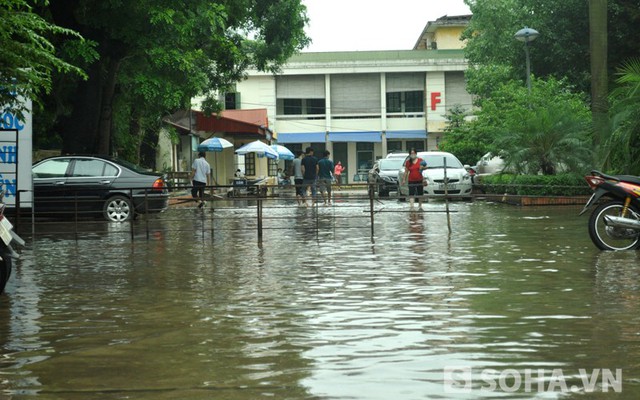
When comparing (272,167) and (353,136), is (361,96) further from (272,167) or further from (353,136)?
(272,167)

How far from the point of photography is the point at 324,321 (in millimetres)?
8500

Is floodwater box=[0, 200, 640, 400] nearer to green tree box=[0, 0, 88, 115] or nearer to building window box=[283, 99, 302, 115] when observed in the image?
green tree box=[0, 0, 88, 115]

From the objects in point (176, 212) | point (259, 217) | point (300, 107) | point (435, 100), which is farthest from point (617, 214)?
point (300, 107)

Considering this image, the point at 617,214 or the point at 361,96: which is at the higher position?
the point at 361,96

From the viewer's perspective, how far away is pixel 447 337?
759 cm

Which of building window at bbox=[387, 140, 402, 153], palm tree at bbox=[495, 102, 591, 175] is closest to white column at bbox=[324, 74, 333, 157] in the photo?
building window at bbox=[387, 140, 402, 153]

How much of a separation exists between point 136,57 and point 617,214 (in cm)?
1611

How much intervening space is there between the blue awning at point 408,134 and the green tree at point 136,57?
38.3 m

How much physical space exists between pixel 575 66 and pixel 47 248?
27270mm

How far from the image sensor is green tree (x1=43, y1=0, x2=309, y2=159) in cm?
2295

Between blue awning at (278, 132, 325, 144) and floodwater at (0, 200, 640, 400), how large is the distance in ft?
180

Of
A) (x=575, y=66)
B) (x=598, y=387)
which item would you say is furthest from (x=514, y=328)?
(x=575, y=66)

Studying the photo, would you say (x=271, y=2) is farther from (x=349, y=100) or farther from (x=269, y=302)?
(x=349, y=100)

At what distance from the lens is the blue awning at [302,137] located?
2800 inches
